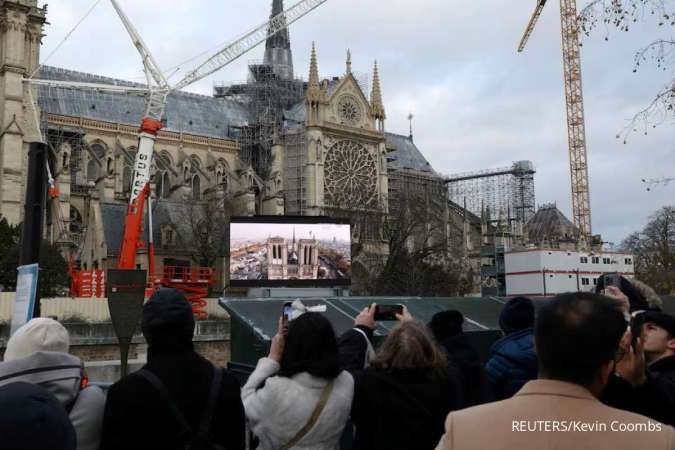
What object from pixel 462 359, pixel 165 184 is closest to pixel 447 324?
pixel 462 359

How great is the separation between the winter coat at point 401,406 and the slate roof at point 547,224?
220ft

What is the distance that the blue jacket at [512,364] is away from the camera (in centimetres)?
403

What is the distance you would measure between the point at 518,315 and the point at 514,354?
330mm

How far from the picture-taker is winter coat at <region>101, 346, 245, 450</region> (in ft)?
9.92

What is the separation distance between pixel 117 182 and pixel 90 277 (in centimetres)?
1902

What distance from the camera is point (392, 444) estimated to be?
11.7ft

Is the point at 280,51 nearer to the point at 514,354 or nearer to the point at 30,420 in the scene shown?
the point at 514,354

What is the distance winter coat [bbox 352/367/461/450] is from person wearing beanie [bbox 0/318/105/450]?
4.49ft

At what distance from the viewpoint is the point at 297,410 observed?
11.3ft

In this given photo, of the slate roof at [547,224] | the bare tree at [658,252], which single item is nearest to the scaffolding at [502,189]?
the slate roof at [547,224]

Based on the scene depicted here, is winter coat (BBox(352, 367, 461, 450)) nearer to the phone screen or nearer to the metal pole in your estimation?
the phone screen

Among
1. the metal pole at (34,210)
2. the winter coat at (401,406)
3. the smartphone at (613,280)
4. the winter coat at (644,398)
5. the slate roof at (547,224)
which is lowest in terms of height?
the winter coat at (401,406)

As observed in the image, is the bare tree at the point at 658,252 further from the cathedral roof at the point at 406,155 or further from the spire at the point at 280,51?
the spire at the point at 280,51

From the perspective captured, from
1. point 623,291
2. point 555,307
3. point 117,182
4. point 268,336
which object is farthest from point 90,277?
point 555,307
